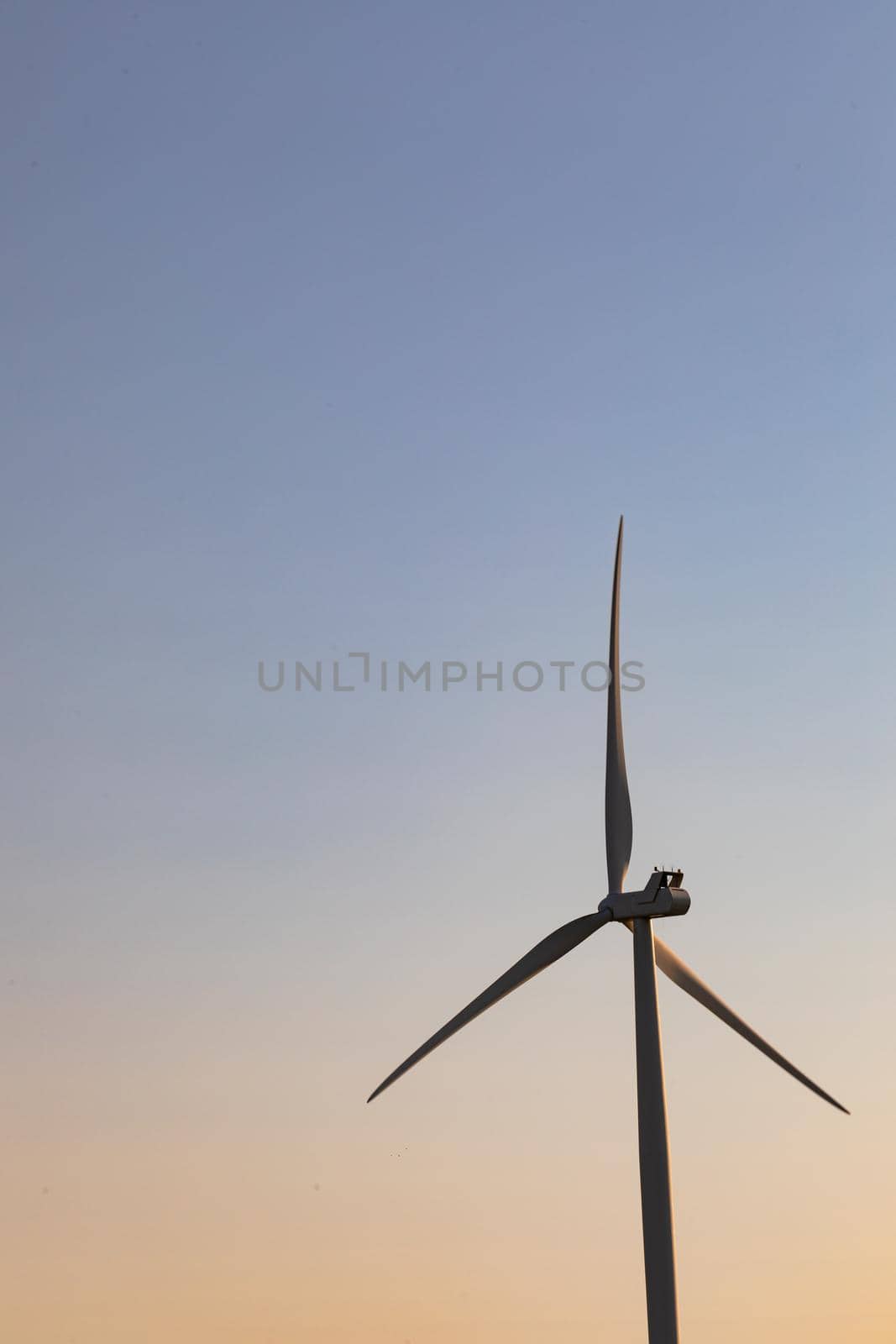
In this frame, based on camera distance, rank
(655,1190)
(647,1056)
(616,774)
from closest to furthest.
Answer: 1. (655,1190)
2. (647,1056)
3. (616,774)

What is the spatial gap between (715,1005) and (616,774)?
8.29 metres

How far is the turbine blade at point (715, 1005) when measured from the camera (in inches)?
2087

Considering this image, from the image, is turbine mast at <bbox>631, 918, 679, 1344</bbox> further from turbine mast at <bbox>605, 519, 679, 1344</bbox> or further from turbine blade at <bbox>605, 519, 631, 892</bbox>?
turbine blade at <bbox>605, 519, 631, 892</bbox>

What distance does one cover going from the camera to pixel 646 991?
55.2 m

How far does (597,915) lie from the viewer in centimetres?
5669

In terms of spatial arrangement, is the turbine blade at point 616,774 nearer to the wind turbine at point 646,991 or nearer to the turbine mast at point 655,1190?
the wind turbine at point 646,991

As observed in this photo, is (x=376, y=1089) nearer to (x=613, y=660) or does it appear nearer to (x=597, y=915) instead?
(x=597, y=915)

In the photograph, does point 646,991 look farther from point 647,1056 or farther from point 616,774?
point 616,774

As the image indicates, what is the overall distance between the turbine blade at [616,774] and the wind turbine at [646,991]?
28 millimetres

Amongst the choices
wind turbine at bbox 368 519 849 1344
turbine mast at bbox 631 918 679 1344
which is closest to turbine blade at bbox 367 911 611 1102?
wind turbine at bbox 368 519 849 1344

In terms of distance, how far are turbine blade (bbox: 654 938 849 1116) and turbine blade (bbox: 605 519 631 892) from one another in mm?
3209

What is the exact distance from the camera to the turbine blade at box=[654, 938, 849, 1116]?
5300cm

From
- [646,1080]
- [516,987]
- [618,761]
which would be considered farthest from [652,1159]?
[618,761]

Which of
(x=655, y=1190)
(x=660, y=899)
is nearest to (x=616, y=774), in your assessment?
(x=660, y=899)
